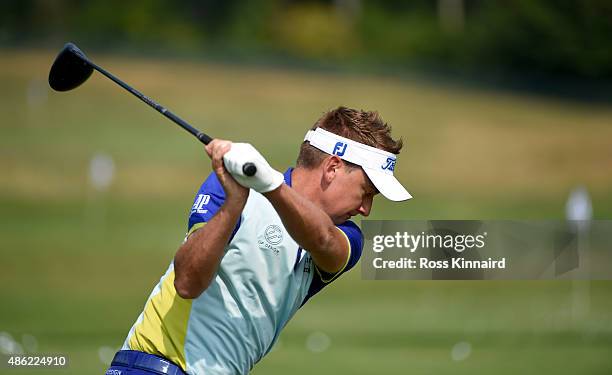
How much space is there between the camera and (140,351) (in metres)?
4.21

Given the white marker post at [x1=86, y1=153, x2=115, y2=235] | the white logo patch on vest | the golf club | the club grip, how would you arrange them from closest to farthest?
the club grip → the white logo patch on vest → the golf club → the white marker post at [x1=86, y1=153, x2=115, y2=235]

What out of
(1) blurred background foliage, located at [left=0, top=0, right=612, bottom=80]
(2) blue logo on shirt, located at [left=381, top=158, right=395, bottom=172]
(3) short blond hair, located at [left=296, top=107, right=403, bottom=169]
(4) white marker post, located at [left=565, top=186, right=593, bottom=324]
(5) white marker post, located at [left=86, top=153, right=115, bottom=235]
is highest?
(1) blurred background foliage, located at [left=0, top=0, right=612, bottom=80]

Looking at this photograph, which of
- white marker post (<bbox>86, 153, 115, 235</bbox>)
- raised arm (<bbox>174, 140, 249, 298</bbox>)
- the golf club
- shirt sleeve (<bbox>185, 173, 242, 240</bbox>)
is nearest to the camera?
raised arm (<bbox>174, 140, 249, 298</bbox>)

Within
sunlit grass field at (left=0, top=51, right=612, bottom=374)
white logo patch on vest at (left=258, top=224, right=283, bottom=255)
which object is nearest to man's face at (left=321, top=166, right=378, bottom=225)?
white logo patch on vest at (left=258, top=224, right=283, bottom=255)

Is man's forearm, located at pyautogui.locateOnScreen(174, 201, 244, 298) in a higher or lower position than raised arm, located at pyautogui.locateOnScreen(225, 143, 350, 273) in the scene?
lower

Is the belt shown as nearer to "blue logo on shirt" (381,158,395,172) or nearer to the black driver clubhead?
"blue logo on shirt" (381,158,395,172)

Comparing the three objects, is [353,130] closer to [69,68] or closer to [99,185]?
[69,68]

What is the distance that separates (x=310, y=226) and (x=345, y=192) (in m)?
0.42

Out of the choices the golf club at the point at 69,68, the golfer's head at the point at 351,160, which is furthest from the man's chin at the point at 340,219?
the golf club at the point at 69,68

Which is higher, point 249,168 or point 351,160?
point 351,160

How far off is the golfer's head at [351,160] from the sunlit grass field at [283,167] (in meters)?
6.13

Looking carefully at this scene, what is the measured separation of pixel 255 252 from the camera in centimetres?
418

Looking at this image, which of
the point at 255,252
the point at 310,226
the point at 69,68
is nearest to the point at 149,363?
the point at 255,252

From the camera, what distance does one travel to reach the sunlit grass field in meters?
12.4
